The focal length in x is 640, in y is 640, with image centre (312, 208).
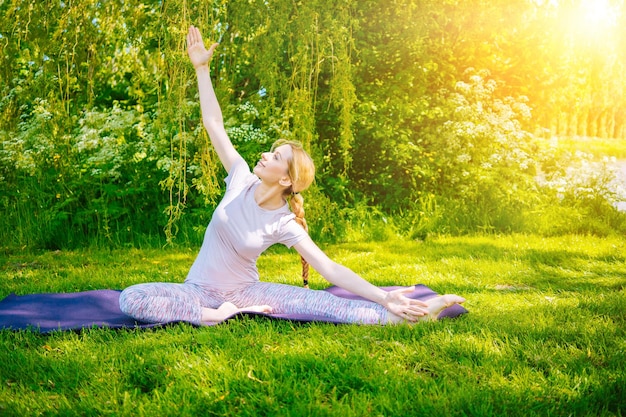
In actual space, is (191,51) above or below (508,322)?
above

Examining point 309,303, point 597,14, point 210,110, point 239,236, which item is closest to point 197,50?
point 210,110

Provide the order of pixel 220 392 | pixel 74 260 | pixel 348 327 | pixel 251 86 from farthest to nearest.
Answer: pixel 251 86
pixel 74 260
pixel 348 327
pixel 220 392

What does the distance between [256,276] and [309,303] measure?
322 mm

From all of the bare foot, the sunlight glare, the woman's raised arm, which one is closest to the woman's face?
the woman's raised arm

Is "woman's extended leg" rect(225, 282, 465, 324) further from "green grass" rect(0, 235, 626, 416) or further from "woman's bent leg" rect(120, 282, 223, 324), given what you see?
"woman's bent leg" rect(120, 282, 223, 324)

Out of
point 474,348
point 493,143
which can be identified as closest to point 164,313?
point 474,348

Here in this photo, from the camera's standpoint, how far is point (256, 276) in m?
3.25

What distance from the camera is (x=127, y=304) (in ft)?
9.48


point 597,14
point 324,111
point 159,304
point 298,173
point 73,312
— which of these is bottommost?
point 73,312

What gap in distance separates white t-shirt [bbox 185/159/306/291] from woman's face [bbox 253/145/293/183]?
0.14 metres

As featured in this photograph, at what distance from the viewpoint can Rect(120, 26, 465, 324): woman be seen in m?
2.92

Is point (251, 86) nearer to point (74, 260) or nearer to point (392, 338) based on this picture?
point (74, 260)

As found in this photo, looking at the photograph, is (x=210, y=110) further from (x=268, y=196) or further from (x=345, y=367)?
(x=345, y=367)

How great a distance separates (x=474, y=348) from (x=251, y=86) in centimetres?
458
